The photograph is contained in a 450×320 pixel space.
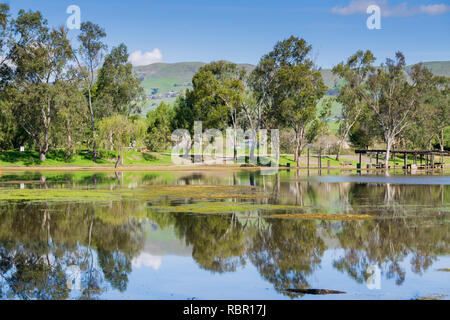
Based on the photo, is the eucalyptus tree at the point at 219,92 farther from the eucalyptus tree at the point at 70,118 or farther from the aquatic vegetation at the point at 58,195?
the aquatic vegetation at the point at 58,195

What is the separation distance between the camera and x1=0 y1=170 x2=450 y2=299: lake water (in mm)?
12523

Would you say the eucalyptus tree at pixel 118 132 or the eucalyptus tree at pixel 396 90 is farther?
the eucalyptus tree at pixel 396 90

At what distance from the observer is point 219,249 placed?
17.1m

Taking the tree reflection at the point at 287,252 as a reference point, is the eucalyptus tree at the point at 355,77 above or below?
above

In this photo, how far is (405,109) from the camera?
3511 inches

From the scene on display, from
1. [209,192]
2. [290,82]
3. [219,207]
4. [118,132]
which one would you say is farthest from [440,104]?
[219,207]

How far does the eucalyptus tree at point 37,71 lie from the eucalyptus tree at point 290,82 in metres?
31.1

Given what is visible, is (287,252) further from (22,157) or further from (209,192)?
(22,157)

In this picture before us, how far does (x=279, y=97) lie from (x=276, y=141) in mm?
8041

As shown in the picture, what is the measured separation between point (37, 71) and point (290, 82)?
3843cm

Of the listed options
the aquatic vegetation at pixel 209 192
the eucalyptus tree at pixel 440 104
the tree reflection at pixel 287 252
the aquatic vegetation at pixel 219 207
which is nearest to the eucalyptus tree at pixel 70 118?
the aquatic vegetation at pixel 209 192

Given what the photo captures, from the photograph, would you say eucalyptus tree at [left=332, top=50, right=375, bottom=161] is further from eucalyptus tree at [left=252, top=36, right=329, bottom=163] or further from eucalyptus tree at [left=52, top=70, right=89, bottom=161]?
eucalyptus tree at [left=52, top=70, right=89, bottom=161]

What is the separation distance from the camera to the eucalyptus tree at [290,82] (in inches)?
3349
